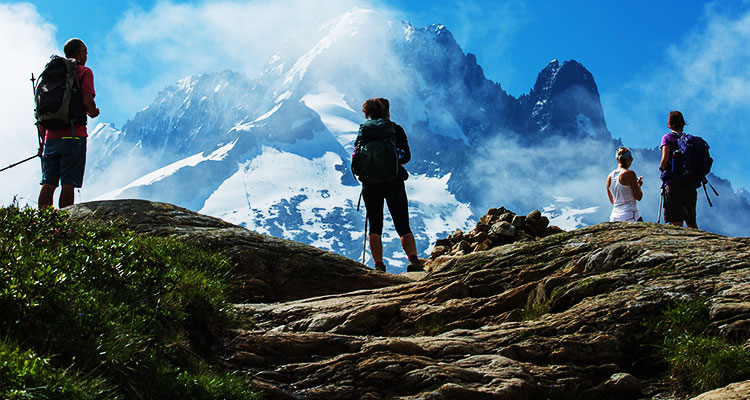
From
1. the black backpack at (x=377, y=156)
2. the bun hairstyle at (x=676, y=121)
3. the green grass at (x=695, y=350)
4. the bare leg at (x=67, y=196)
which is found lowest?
the green grass at (x=695, y=350)

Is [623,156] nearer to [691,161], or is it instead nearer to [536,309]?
[691,161]

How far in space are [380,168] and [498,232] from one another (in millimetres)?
6598

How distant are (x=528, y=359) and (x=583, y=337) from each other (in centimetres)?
69

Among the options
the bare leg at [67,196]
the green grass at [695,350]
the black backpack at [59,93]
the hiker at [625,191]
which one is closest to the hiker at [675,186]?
the hiker at [625,191]

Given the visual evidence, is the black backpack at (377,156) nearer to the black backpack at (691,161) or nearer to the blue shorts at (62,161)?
the blue shorts at (62,161)

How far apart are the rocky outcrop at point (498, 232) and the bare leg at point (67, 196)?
357 inches

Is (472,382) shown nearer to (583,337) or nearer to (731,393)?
(583,337)

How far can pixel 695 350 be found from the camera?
6156 millimetres

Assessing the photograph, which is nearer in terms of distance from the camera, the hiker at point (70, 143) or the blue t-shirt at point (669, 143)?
the hiker at point (70, 143)

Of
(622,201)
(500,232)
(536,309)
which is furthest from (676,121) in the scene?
(536,309)

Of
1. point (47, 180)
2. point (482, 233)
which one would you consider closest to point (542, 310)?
point (47, 180)

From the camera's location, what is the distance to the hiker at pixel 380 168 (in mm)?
12562

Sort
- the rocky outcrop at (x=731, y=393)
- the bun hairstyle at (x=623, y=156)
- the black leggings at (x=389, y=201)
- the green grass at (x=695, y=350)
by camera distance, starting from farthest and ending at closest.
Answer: the bun hairstyle at (x=623, y=156) → the black leggings at (x=389, y=201) → the green grass at (x=695, y=350) → the rocky outcrop at (x=731, y=393)

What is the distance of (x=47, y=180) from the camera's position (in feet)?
39.4
